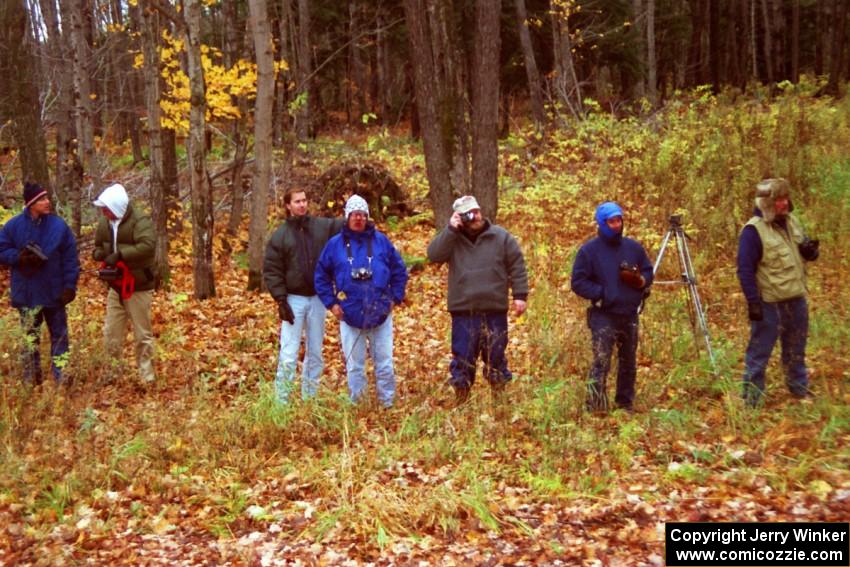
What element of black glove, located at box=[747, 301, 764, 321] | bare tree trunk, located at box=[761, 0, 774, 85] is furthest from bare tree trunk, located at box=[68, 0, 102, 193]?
bare tree trunk, located at box=[761, 0, 774, 85]

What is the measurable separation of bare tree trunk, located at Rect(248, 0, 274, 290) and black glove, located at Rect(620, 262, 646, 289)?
7.02 m

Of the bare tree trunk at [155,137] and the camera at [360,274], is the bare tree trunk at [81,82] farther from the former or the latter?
the camera at [360,274]

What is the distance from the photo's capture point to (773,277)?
6.69 metres

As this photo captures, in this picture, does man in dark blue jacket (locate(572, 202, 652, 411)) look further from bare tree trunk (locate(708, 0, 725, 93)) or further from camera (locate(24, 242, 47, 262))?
bare tree trunk (locate(708, 0, 725, 93))

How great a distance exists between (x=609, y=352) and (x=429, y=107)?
718 cm

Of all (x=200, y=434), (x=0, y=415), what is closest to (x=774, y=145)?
(x=200, y=434)

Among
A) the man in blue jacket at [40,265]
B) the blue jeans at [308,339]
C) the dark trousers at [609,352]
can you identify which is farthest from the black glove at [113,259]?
the dark trousers at [609,352]

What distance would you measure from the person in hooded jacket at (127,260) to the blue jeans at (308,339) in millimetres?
1933

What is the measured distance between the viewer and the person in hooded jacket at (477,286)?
23.4 feet

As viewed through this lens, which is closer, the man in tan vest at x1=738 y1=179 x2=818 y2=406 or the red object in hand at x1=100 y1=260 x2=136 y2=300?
the man in tan vest at x1=738 y1=179 x2=818 y2=406

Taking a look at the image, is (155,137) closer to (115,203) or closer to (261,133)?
(261,133)

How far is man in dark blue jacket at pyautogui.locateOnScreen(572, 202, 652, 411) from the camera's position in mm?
6781

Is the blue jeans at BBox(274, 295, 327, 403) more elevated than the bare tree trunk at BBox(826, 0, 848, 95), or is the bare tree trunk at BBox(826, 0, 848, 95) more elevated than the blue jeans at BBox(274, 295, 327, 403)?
the bare tree trunk at BBox(826, 0, 848, 95)

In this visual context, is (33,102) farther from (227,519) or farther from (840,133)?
(840,133)
